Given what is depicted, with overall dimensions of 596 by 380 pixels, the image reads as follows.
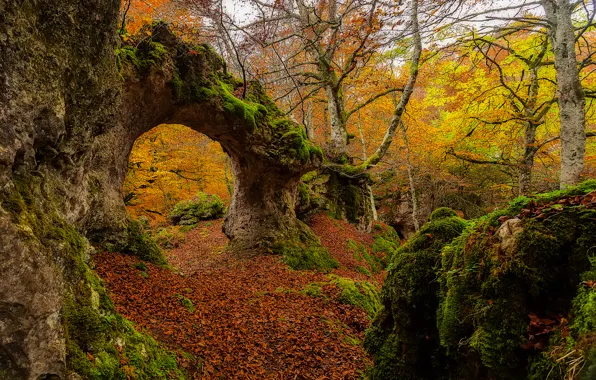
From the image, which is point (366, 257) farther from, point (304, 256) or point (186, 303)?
point (186, 303)

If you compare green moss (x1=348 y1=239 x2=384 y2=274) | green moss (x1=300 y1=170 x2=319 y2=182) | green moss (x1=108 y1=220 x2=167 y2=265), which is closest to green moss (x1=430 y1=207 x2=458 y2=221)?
green moss (x1=108 y1=220 x2=167 y2=265)

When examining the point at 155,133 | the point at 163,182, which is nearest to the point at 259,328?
the point at 163,182

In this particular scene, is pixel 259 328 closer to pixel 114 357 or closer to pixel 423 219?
pixel 114 357

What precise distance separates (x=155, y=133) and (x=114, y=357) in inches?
450

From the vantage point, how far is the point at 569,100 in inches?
227

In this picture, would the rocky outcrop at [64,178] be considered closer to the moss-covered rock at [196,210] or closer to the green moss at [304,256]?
the green moss at [304,256]

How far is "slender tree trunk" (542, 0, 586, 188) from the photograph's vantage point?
223 inches

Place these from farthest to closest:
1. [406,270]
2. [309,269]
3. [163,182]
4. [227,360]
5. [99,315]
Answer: [163,182], [309,269], [227,360], [406,270], [99,315]

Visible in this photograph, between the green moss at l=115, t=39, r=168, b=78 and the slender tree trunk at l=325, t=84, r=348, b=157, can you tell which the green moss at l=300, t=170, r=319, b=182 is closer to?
the slender tree trunk at l=325, t=84, r=348, b=157

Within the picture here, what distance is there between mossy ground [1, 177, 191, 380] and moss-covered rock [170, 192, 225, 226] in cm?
1338

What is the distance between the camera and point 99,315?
9.91ft

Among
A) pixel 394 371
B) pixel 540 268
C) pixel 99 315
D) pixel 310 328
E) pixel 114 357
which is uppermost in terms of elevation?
pixel 540 268

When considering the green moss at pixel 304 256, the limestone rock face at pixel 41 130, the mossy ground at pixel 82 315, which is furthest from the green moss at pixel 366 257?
the limestone rock face at pixel 41 130

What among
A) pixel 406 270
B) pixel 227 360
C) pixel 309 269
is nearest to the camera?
pixel 406 270
